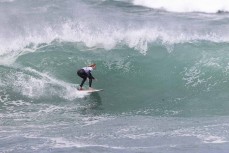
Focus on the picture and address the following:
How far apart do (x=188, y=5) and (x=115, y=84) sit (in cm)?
1768

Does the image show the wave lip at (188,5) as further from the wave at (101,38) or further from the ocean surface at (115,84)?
the wave at (101,38)

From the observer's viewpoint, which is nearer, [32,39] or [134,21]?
[32,39]

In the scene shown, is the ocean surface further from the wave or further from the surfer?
the surfer

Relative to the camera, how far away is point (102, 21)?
2845 cm

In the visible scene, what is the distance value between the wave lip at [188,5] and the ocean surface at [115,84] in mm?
4373

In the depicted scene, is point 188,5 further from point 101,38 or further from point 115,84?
point 115,84

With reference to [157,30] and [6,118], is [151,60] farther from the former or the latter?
[6,118]

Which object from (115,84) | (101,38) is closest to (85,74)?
(115,84)

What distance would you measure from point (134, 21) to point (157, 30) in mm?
3920

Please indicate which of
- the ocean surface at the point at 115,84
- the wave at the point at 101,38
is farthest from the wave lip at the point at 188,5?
the wave at the point at 101,38

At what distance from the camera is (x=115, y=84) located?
20.0 m

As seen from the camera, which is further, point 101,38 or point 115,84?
point 101,38

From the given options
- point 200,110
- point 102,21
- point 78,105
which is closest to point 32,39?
point 102,21

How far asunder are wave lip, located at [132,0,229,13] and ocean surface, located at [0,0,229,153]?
4373 millimetres
